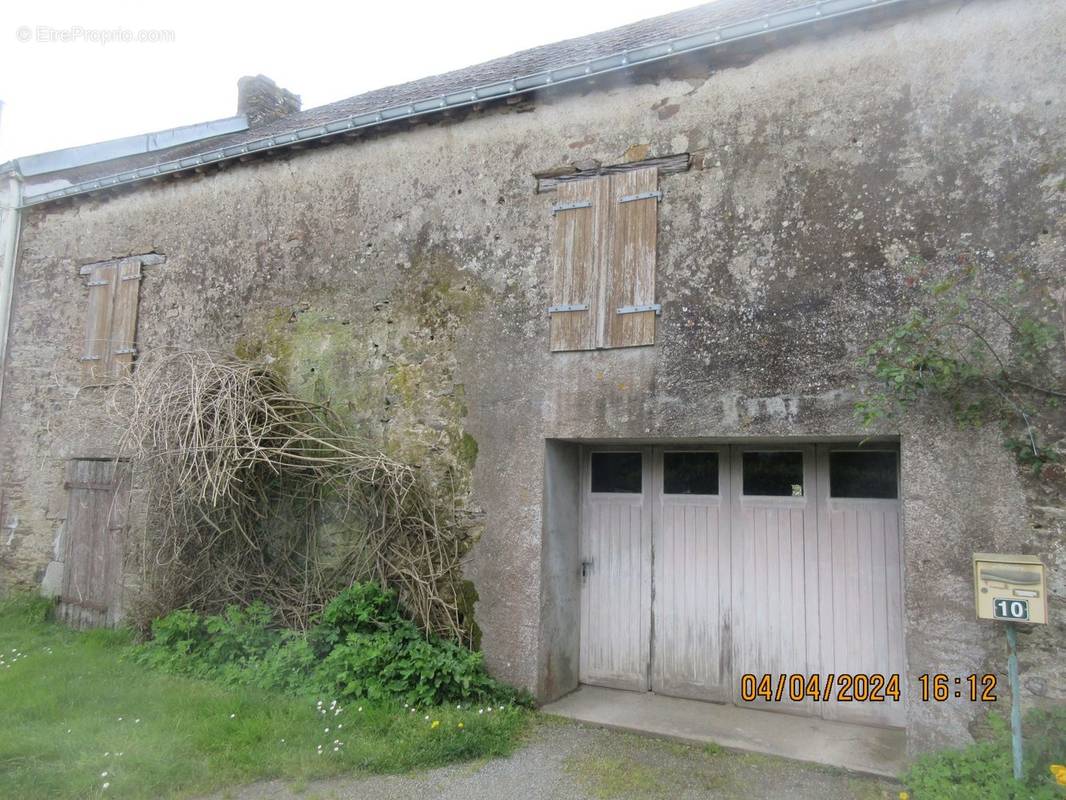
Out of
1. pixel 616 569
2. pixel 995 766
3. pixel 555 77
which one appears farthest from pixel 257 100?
pixel 995 766

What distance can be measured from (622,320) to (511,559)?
199 cm

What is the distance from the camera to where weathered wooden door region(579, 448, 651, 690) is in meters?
5.77

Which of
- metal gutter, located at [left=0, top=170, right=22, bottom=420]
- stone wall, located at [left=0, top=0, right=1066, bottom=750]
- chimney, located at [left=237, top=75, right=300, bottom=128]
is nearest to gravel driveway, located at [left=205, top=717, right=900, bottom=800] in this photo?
stone wall, located at [left=0, top=0, right=1066, bottom=750]

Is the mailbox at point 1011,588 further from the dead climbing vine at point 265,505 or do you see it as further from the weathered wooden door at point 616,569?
the dead climbing vine at point 265,505

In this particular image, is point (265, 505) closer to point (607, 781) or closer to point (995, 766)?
point (607, 781)

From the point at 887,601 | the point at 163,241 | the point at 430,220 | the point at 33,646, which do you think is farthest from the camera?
the point at 163,241

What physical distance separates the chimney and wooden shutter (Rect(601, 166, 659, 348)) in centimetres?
743

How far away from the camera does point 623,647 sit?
580 cm

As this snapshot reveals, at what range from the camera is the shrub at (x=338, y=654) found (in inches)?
208

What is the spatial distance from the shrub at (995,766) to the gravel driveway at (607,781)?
252 millimetres

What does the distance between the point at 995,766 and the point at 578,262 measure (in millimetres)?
4031

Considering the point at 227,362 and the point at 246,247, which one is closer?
the point at 227,362

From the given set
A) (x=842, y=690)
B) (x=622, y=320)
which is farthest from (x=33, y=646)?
(x=842, y=690)

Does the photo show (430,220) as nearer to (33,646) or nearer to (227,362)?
(227,362)
